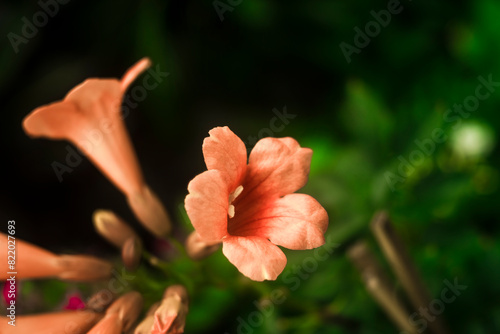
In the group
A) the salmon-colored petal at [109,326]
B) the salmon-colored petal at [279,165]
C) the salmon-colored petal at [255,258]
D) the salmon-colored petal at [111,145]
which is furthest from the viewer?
the salmon-colored petal at [111,145]

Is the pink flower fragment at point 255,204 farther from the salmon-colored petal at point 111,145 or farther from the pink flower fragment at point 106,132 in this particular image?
the salmon-colored petal at point 111,145

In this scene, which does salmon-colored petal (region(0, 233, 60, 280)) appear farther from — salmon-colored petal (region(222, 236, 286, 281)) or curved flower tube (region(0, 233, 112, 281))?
salmon-colored petal (region(222, 236, 286, 281))

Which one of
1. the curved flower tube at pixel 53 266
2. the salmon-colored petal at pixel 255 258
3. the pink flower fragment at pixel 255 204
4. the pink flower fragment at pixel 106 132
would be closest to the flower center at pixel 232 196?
the pink flower fragment at pixel 255 204

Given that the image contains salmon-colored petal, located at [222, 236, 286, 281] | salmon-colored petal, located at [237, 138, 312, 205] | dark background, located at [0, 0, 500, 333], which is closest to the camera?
salmon-colored petal, located at [222, 236, 286, 281]

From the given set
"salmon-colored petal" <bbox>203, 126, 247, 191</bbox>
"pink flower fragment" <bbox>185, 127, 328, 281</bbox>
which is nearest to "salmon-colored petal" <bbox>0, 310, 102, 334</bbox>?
"pink flower fragment" <bbox>185, 127, 328, 281</bbox>

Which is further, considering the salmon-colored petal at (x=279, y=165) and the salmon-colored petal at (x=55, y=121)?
the salmon-colored petal at (x=55, y=121)

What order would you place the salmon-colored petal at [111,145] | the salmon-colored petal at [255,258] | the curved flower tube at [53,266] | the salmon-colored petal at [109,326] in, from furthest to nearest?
1. the salmon-colored petal at [111,145]
2. the curved flower tube at [53,266]
3. the salmon-colored petal at [109,326]
4. the salmon-colored petal at [255,258]

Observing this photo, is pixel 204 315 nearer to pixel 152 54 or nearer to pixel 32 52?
pixel 152 54

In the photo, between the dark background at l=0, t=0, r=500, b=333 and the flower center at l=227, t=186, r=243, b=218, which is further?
the dark background at l=0, t=0, r=500, b=333

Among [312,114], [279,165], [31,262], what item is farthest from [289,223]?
[312,114]
